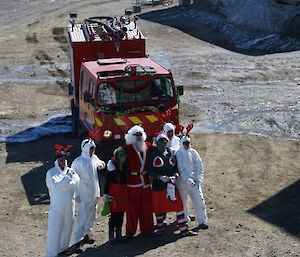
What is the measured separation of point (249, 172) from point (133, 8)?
25.7 m

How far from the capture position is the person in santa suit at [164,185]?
12305 mm

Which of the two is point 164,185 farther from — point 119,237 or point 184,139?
point 119,237

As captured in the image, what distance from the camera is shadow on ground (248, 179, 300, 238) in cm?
1352

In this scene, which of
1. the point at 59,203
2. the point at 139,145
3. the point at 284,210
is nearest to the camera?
the point at 59,203

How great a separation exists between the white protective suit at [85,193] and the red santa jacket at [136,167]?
2.11ft

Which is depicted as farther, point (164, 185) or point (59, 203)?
point (164, 185)

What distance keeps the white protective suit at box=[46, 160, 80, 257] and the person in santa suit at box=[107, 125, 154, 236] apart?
2.61 feet

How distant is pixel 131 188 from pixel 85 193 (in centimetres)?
78

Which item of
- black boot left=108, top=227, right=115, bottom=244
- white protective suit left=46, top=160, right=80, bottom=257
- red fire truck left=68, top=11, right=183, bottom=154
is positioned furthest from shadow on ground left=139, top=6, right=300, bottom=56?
white protective suit left=46, top=160, right=80, bottom=257

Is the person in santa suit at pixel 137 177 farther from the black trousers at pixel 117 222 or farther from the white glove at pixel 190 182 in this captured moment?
the white glove at pixel 190 182

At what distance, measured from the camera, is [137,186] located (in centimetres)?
1228

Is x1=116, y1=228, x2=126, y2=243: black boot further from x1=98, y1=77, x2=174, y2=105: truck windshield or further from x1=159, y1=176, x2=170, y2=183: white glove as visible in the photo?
x1=98, y1=77, x2=174, y2=105: truck windshield

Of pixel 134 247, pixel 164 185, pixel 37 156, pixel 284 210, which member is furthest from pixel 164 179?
pixel 37 156

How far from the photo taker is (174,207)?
1259 cm
